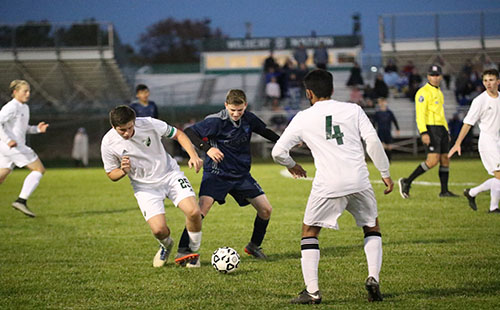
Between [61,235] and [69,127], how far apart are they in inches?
1103

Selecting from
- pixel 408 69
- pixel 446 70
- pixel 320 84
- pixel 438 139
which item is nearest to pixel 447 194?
pixel 438 139

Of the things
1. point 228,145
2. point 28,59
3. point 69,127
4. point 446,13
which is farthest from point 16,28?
point 228,145

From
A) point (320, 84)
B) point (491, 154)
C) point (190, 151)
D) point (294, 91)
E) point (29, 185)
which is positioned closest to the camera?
point (320, 84)

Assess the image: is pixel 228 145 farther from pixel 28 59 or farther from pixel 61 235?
pixel 28 59

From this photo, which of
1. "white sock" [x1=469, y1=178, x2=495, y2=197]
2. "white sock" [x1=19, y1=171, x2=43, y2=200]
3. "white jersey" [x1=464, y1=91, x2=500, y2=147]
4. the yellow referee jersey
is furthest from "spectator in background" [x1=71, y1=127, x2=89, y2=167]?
"white jersey" [x1=464, y1=91, x2=500, y2=147]

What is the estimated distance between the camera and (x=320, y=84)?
5.22m

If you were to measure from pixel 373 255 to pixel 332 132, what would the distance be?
1020mm

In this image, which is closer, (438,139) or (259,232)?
(259,232)

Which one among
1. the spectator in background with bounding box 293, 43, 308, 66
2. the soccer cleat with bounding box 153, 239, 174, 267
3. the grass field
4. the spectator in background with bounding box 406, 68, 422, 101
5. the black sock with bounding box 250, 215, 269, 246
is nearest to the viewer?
the grass field

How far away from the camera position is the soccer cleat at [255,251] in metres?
7.24

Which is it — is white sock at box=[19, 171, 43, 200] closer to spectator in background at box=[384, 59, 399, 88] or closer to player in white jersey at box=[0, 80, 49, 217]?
player in white jersey at box=[0, 80, 49, 217]

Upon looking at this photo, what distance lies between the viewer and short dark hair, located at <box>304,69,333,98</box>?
5227 mm

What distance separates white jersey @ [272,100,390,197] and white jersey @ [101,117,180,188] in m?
2.05

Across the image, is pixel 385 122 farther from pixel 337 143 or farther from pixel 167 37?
pixel 167 37
